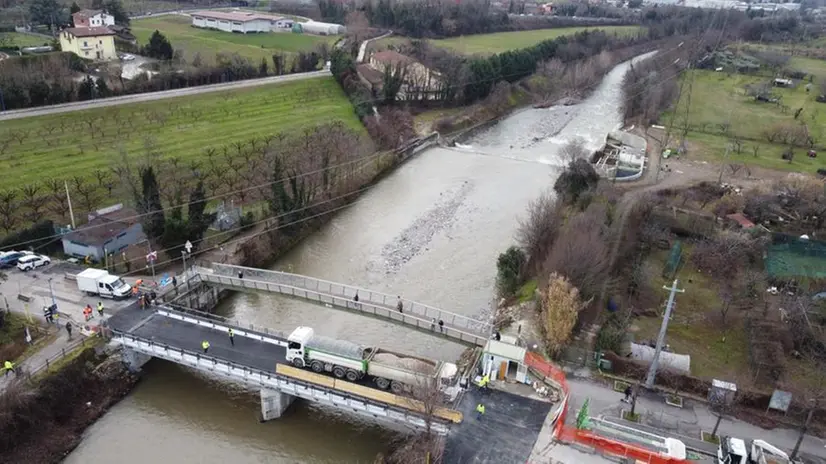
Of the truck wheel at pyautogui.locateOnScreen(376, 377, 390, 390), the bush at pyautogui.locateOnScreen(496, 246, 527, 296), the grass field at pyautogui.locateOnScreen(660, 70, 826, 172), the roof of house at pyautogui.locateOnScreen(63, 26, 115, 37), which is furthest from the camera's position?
→ the roof of house at pyautogui.locateOnScreen(63, 26, 115, 37)

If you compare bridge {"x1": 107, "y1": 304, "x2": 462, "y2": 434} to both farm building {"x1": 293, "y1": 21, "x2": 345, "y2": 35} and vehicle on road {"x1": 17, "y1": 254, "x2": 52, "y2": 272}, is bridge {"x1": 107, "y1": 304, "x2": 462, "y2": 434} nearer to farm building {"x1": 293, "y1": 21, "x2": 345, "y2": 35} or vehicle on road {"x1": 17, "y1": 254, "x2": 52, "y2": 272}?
vehicle on road {"x1": 17, "y1": 254, "x2": 52, "y2": 272}

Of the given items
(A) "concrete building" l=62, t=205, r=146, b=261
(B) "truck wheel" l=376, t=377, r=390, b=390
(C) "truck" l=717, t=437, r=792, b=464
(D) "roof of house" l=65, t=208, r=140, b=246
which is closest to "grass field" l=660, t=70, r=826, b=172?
(C) "truck" l=717, t=437, r=792, b=464

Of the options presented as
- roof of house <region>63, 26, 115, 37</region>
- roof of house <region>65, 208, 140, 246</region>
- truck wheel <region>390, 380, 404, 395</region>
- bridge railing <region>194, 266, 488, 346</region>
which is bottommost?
truck wheel <region>390, 380, 404, 395</region>

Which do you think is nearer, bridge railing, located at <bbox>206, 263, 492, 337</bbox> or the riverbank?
the riverbank

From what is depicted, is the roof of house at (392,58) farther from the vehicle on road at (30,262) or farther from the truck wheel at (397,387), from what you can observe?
the truck wheel at (397,387)

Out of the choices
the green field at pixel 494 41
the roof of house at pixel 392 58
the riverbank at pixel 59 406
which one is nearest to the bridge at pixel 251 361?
the riverbank at pixel 59 406

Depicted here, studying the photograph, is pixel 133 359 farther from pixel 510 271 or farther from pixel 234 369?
pixel 510 271

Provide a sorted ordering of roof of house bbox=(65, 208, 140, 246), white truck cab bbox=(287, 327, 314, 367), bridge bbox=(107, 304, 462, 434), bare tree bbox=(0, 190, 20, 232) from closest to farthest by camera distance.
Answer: bridge bbox=(107, 304, 462, 434) → white truck cab bbox=(287, 327, 314, 367) → roof of house bbox=(65, 208, 140, 246) → bare tree bbox=(0, 190, 20, 232)

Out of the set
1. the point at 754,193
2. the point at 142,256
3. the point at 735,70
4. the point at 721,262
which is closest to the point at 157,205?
the point at 142,256
